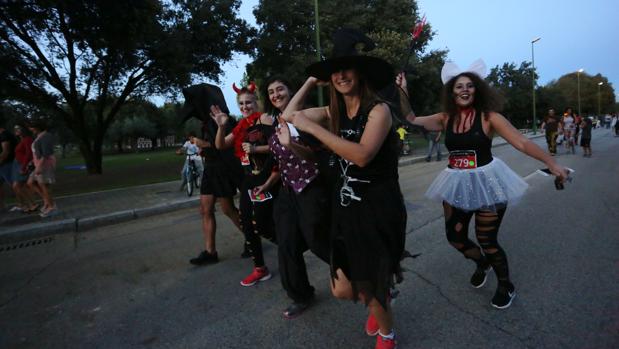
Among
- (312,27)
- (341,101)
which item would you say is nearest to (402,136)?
(341,101)

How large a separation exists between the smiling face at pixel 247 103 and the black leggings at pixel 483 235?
1.98m

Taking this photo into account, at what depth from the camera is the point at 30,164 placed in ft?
24.5

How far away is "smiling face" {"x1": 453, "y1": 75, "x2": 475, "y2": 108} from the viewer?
2814 mm

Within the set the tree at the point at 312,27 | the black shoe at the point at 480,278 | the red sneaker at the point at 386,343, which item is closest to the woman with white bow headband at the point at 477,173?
the black shoe at the point at 480,278

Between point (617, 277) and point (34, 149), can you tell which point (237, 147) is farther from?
point (34, 149)

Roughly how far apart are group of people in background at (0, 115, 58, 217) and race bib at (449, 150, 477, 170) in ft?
24.4

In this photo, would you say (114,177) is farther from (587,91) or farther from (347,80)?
(587,91)

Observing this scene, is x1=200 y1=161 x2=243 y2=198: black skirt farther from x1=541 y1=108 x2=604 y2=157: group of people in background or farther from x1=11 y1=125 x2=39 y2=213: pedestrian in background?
x1=541 y1=108 x2=604 y2=157: group of people in background

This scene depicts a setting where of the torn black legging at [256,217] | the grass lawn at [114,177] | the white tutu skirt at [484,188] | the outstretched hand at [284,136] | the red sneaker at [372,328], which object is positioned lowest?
the red sneaker at [372,328]

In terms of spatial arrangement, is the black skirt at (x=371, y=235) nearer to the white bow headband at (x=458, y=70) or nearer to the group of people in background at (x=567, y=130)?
the white bow headband at (x=458, y=70)

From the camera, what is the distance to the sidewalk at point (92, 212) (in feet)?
19.6

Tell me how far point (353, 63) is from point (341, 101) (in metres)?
0.26

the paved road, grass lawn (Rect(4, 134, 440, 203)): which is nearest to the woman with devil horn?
the paved road

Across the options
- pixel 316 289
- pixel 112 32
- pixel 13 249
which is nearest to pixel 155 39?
pixel 112 32
